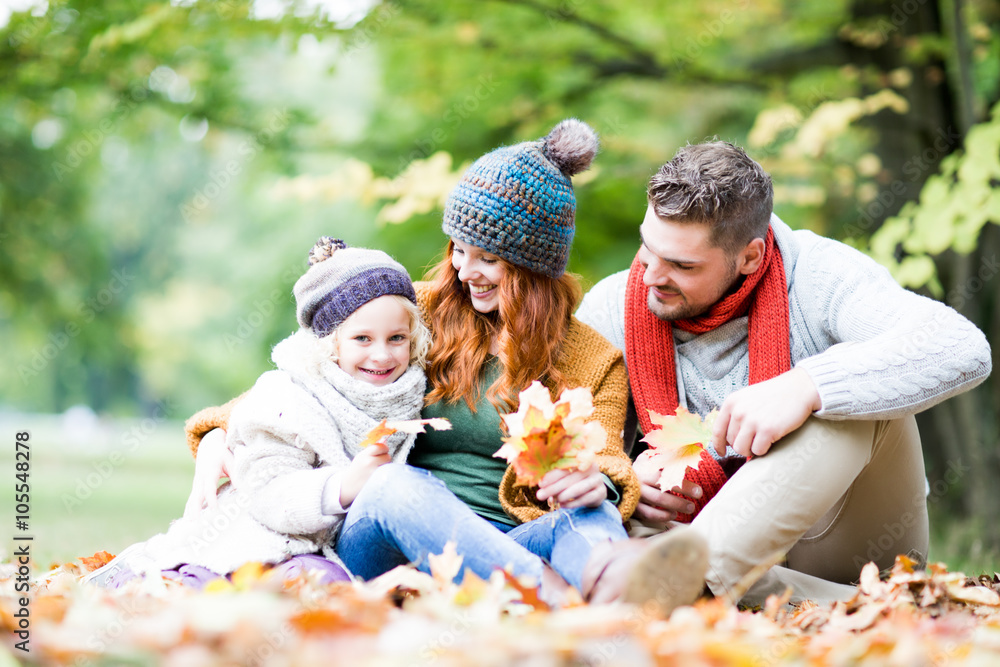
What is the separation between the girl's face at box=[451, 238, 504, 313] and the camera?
2.66 meters

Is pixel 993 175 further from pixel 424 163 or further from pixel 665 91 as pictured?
pixel 665 91

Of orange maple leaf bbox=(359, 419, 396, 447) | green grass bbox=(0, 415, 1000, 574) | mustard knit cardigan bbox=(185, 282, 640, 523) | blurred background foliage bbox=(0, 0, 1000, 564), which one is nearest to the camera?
orange maple leaf bbox=(359, 419, 396, 447)

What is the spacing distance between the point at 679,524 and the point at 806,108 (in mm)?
3553

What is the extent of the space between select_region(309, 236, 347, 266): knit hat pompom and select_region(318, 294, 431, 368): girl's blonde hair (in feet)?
0.76

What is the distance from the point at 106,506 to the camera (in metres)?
A: 7.87

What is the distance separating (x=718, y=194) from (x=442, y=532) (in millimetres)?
1283

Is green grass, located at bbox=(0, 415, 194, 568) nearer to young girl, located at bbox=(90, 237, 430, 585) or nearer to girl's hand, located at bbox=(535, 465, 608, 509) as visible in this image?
young girl, located at bbox=(90, 237, 430, 585)

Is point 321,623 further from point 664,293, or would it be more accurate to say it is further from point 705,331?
point 705,331

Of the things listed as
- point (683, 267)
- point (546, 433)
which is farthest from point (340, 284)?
point (683, 267)

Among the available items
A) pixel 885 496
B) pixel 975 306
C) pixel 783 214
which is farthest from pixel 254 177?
pixel 885 496

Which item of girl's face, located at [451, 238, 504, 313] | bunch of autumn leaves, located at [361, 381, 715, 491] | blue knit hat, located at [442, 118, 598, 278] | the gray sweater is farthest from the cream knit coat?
the gray sweater

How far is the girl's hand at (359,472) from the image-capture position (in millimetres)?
2227

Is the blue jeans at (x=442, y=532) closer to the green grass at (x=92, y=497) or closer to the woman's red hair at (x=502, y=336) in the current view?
the woman's red hair at (x=502, y=336)

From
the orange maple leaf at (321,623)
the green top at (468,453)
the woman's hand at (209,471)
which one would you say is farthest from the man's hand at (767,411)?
the woman's hand at (209,471)
